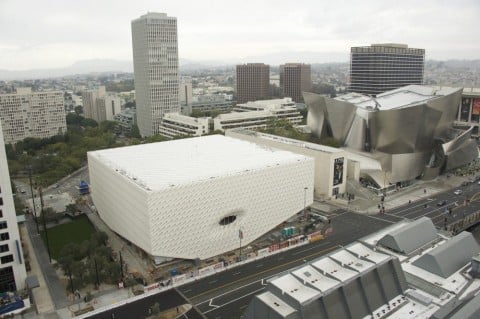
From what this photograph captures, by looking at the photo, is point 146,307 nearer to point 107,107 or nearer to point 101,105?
point 107,107

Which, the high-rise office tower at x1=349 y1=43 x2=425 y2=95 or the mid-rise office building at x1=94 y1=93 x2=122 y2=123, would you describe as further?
the high-rise office tower at x1=349 y1=43 x2=425 y2=95

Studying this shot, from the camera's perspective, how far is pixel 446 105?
229ft

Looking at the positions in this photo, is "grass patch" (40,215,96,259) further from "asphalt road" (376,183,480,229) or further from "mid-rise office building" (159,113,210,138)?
"mid-rise office building" (159,113,210,138)

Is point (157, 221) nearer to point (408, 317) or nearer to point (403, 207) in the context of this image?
point (408, 317)

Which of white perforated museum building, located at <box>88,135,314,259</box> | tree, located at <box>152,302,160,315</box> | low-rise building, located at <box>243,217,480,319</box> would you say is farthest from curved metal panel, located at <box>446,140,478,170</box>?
tree, located at <box>152,302,160,315</box>

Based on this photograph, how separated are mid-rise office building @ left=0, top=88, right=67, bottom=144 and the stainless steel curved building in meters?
86.5

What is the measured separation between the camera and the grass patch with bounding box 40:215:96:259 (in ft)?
→ 164

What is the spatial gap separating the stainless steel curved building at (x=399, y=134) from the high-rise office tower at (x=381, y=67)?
3306 inches

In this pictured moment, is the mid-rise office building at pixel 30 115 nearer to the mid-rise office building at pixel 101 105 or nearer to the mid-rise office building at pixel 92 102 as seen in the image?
the mid-rise office building at pixel 101 105

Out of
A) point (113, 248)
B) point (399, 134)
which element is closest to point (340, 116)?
point (399, 134)

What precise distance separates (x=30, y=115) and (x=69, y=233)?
85212 millimetres

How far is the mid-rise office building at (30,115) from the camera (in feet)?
393

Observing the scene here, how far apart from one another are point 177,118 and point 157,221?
75.9 meters

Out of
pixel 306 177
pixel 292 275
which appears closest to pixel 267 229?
pixel 306 177
